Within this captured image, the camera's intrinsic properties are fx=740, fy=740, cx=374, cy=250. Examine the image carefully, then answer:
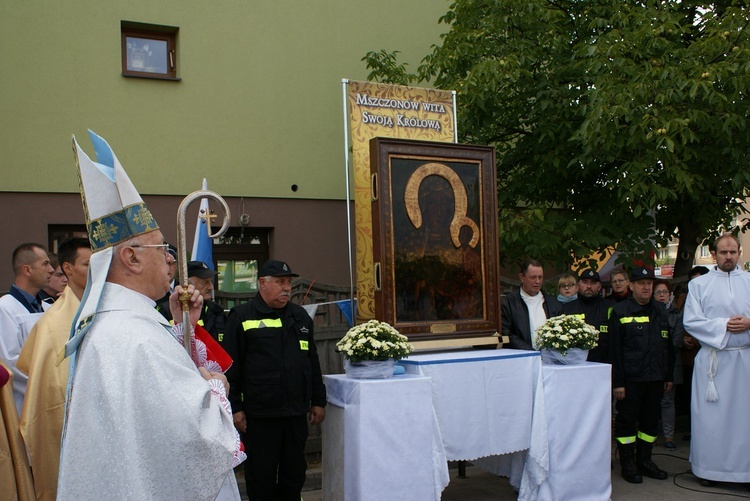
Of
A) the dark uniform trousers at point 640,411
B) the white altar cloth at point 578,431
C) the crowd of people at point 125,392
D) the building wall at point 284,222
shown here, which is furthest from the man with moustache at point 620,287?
the crowd of people at point 125,392

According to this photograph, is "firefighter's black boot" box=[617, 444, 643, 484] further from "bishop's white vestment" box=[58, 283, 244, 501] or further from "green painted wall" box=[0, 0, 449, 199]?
"green painted wall" box=[0, 0, 449, 199]

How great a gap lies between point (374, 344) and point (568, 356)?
1916 mm

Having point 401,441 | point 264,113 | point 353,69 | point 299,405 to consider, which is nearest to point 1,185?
point 264,113

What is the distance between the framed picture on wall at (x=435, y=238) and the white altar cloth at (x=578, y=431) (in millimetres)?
791

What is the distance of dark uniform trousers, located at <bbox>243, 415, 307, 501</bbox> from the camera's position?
207 inches

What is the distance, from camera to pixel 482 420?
5695 millimetres

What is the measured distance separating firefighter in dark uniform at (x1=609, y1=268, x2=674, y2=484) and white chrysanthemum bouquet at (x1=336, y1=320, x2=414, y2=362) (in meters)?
2.68

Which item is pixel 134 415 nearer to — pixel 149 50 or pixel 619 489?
pixel 619 489

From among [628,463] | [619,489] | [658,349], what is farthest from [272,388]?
[658,349]

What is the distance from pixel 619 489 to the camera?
6711mm

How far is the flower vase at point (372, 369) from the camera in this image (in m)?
5.37

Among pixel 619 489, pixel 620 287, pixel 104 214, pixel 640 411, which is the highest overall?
pixel 104 214

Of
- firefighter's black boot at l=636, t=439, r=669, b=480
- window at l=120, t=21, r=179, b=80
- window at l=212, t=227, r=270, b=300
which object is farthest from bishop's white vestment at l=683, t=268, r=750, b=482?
window at l=120, t=21, r=179, b=80

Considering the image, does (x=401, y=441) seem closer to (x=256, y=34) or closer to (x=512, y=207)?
(x=512, y=207)
